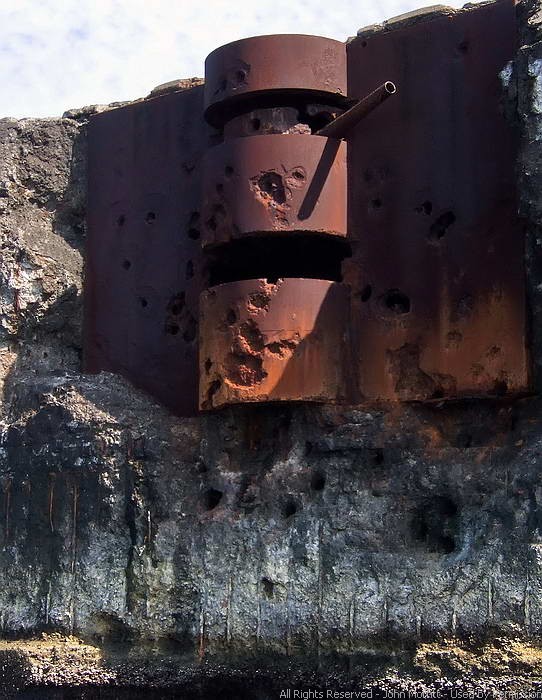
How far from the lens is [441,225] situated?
756 centimetres

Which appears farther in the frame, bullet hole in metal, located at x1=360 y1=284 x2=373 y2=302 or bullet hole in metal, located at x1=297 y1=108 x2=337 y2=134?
bullet hole in metal, located at x1=297 y1=108 x2=337 y2=134

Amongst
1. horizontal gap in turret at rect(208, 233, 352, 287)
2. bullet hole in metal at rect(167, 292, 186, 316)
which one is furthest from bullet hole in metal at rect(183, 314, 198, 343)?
horizontal gap in turret at rect(208, 233, 352, 287)

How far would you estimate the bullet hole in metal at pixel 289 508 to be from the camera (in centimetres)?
752

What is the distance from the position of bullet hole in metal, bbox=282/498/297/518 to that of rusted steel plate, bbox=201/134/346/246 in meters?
1.48

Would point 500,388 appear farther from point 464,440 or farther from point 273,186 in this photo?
point 273,186

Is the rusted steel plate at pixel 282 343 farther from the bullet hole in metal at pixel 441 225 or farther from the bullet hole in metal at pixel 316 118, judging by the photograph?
the bullet hole in metal at pixel 316 118

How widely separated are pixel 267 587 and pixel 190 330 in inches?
68.1

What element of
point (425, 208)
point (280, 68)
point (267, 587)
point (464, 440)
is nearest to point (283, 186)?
point (280, 68)

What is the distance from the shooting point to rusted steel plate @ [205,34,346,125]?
7809 mm

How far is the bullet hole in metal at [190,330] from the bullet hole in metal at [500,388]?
6.47 feet

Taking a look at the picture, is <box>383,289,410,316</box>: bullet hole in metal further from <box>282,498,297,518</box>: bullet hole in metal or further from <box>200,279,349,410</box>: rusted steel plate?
<box>282,498,297,518</box>: bullet hole in metal

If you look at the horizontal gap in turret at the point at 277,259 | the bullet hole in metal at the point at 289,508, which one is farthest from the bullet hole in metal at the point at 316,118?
the bullet hole in metal at the point at 289,508

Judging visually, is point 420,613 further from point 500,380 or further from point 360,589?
point 500,380

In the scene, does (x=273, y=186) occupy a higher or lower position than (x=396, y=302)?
higher
